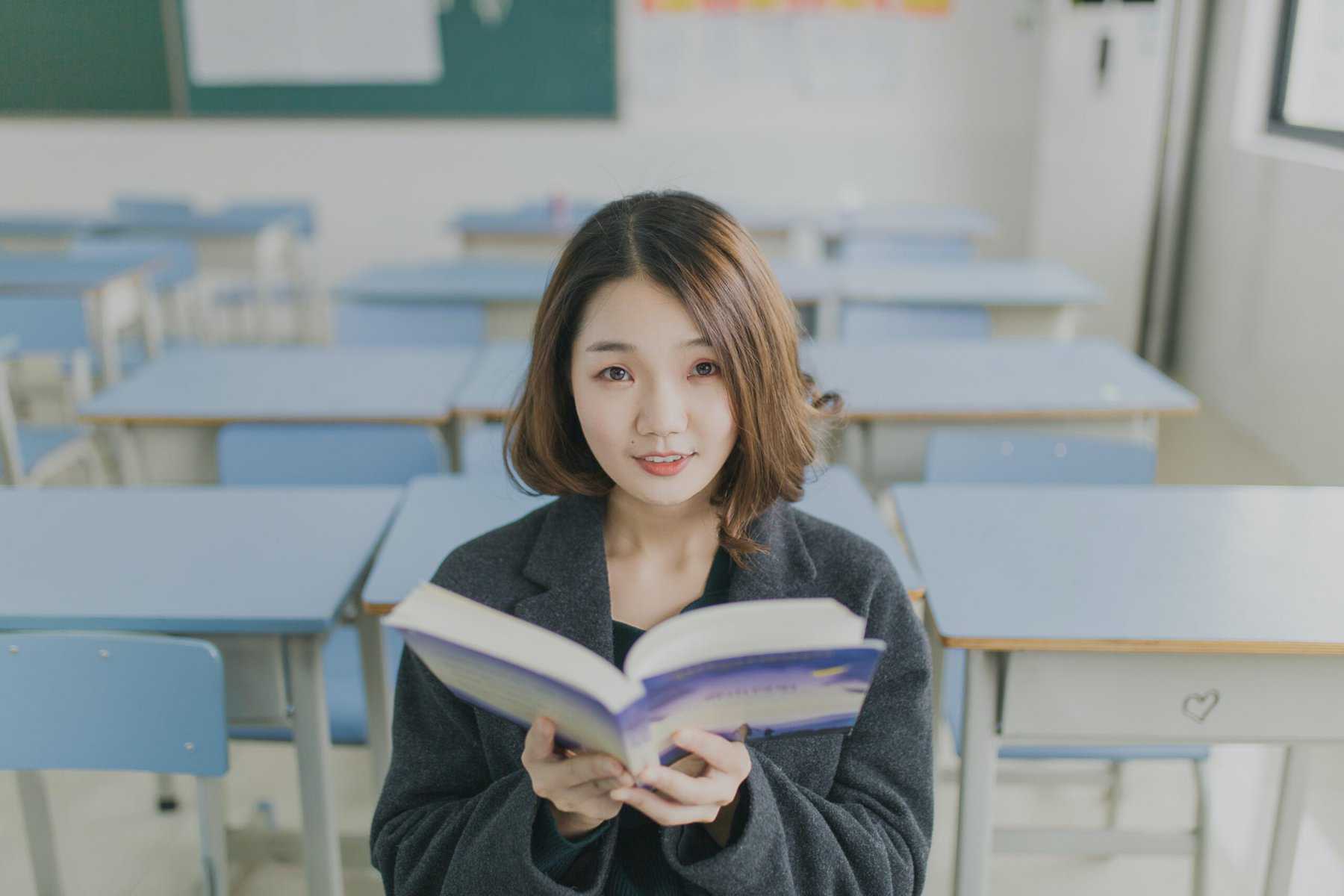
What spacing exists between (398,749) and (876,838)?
445 mm

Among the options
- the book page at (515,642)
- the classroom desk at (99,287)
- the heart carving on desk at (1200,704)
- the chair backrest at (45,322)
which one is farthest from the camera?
the classroom desk at (99,287)

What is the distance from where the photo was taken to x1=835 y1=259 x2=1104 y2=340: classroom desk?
134 inches

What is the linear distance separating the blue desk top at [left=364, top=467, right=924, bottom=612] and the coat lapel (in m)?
0.39

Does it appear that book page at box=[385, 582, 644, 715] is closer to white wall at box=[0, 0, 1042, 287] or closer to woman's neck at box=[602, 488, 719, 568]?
woman's neck at box=[602, 488, 719, 568]

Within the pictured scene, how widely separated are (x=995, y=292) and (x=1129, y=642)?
2.25 m

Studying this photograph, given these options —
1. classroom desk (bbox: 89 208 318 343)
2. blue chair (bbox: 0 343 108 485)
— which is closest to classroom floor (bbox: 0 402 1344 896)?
blue chair (bbox: 0 343 108 485)

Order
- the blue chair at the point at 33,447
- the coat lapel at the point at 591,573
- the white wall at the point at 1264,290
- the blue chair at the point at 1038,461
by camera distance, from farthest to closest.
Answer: the white wall at the point at 1264,290 → the blue chair at the point at 33,447 → the blue chair at the point at 1038,461 → the coat lapel at the point at 591,573

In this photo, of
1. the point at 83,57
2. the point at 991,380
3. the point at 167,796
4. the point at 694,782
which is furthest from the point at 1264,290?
the point at 83,57

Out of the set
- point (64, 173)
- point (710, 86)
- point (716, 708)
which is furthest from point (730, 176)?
point (716, 708)

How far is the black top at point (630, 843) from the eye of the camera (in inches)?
38.5

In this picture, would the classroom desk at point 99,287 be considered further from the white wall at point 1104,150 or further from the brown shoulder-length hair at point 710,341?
the white wall at point 1104,150

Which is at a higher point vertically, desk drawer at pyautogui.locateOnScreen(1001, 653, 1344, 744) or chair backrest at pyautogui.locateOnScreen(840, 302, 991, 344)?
chair backrest at pyautogui.locateOnScreen(840, 302, 991, 344)

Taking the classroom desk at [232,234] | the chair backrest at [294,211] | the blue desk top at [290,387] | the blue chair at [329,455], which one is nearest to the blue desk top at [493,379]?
the blue desk top at [290,387]

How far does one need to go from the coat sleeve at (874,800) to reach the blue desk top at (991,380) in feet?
4.35
